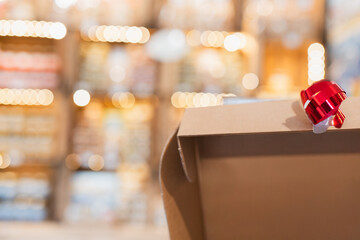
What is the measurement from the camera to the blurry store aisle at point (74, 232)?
2975 millimetres

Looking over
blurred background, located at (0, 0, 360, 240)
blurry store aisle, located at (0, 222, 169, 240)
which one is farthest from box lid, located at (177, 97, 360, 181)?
blurred background, located at (0, 0, 360, 240)

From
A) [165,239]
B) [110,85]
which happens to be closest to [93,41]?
[110,85]

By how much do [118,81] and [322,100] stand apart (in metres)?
3.20

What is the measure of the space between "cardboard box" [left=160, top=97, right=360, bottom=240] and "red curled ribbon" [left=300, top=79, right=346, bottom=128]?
3.7 inches

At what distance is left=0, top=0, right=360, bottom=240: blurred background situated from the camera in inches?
140

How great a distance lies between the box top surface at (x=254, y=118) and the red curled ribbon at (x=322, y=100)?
0.05 meters

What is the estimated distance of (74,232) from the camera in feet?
10.6

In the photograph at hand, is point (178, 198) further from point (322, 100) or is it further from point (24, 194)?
point (24, 194)

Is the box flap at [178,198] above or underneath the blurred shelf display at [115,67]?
underneath

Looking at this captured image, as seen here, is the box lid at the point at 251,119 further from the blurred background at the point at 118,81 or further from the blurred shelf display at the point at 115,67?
the blurred shelf display at the point at 115,67

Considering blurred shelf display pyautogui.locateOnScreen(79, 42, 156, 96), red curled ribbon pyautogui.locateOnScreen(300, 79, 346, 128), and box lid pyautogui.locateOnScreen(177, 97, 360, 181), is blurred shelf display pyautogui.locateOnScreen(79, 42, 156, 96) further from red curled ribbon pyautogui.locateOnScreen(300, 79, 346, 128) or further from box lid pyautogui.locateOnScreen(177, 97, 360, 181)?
red curled ribbon pyautogui.locateOnScreen(300, 79, 346, 128)

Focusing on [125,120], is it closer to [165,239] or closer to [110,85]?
[110,85]

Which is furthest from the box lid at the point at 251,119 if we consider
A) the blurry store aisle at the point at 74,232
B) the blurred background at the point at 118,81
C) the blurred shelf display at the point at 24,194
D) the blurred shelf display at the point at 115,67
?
the blurred shelf display at the point at 24,194

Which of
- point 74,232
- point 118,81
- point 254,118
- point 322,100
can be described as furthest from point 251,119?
point 118,81
